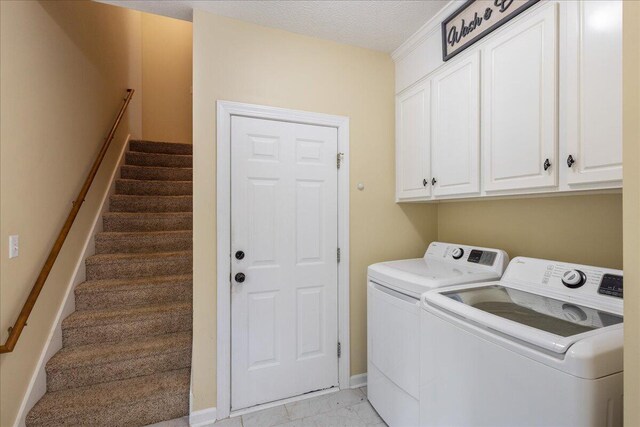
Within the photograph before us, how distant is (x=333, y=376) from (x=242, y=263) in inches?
43.7

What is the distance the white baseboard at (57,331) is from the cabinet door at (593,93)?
10.1 ft

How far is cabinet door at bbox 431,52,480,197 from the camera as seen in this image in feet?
5.57

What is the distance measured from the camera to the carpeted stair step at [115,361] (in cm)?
188

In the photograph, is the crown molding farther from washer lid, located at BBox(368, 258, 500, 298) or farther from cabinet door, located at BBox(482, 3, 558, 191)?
washer lid, located at BBox(368, 258, 500, 298)

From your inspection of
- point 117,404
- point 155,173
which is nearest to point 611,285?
point 117,404

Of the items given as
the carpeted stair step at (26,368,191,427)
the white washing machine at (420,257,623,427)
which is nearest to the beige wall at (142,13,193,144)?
the carpeted stair step at (26,368,191,427)

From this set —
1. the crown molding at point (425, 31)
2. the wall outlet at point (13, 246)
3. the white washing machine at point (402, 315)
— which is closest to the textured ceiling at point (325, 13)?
the crown molding at point (425, 31)

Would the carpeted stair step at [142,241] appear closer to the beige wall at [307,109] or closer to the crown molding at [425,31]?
the beige wall at [307,109]

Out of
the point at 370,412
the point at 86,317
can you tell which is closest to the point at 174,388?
the point at 86,317

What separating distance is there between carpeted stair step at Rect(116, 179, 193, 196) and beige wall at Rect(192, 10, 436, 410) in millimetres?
1788

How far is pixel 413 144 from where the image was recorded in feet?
7.18

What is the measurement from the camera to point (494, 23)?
1540mm

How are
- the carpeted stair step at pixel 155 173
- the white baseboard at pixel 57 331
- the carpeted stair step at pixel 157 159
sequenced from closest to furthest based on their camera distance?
the white baseboard at pixel 57 331
the carpeted stair step at pixel 155 173
the carpeted stair step at pixel 157 159

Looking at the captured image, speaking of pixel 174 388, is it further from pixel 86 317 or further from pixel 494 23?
pixel 494 23
